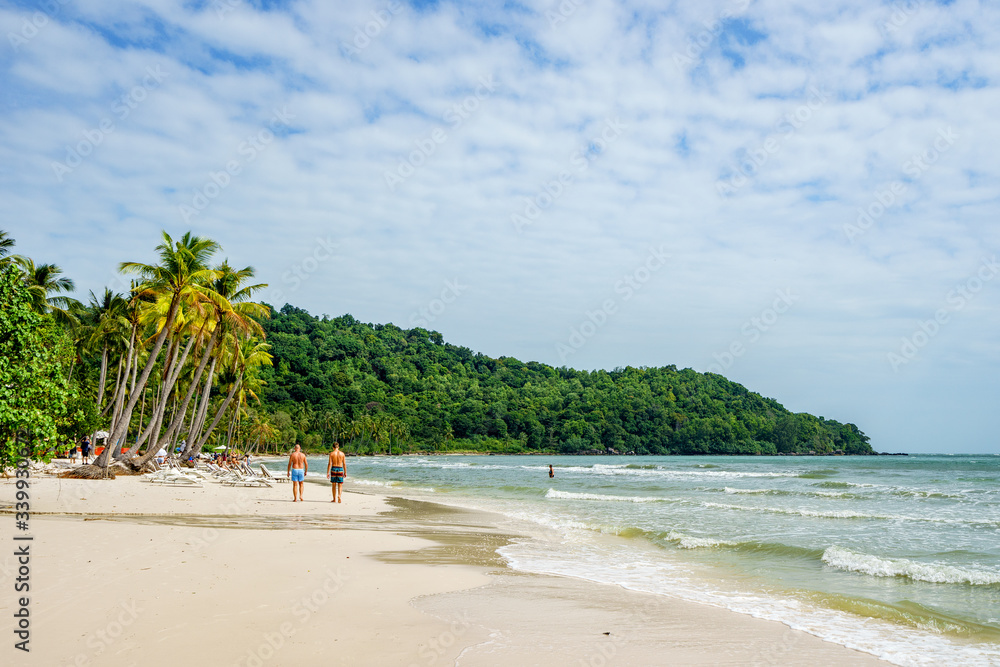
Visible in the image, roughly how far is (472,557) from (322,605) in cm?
391

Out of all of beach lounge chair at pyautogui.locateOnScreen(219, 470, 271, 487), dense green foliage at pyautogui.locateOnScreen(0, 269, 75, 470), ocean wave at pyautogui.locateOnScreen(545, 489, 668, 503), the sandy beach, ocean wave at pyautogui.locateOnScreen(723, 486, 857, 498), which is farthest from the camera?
ocean wave at pyautogui.locateOnScreen(723, 486, 857, 498)

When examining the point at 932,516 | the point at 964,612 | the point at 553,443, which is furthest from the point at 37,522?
the point at 553,443

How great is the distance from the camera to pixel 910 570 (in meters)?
9.49

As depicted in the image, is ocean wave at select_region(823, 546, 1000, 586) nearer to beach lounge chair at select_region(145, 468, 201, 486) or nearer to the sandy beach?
the sandy beach

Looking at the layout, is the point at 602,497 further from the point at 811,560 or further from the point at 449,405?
the point at 449,405

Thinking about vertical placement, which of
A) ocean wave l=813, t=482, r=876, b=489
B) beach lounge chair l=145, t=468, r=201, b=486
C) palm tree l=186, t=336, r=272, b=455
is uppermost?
palm tree l=186, t=336, r=272, b=455

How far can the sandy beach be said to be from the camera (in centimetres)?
493

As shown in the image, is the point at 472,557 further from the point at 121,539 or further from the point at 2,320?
the point at 2,320

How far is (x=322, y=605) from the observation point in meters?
6.29

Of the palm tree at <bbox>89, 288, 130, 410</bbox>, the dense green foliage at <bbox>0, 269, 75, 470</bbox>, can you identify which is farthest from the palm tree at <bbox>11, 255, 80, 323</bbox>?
the dense green foliage at <bbox>0, 269, 75, 470</bbox>

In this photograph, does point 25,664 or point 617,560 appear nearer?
point 25,664

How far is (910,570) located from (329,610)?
8.37 metres

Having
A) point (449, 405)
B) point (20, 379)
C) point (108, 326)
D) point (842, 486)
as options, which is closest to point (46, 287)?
point (108, 326)

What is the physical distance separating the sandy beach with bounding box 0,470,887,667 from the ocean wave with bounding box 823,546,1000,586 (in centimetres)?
397
